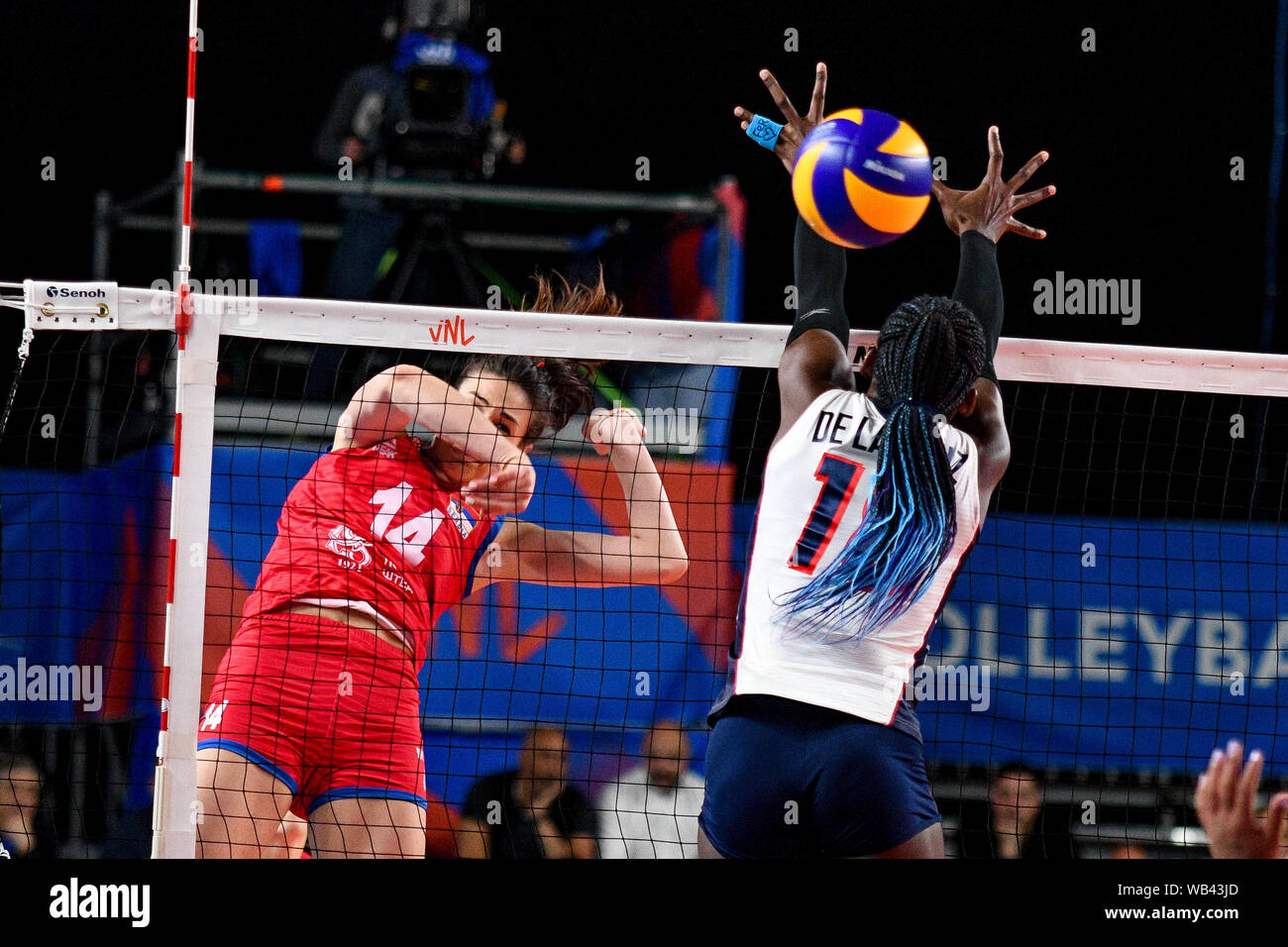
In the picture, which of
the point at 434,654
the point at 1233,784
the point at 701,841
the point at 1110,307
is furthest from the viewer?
the point at 1110,307

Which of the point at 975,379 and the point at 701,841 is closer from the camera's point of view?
the point at 701,841

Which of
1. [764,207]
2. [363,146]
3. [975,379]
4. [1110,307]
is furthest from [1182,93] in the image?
[975,379]

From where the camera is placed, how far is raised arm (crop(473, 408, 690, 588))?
4.55 meters

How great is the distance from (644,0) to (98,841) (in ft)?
17.9

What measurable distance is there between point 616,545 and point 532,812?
1963 millimetres

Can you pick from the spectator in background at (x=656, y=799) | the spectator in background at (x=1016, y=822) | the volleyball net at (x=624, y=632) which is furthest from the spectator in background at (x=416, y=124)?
the spectator in background at (x=1016, y=822)

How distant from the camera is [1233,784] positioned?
2.70 metres

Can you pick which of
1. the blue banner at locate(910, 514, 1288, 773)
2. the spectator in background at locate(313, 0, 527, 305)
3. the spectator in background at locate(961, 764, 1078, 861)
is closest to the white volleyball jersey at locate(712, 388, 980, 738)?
the blue banner at locate(910, 514, 1288, 773)

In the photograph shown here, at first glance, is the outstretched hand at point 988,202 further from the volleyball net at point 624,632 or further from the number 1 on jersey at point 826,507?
the volleyball net at point 624,632

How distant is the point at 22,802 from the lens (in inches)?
258

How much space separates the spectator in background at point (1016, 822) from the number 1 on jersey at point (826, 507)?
3297mm

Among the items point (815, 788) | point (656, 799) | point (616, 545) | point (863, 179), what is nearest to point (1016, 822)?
point (656, 799)

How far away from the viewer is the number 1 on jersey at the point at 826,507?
140 inches
